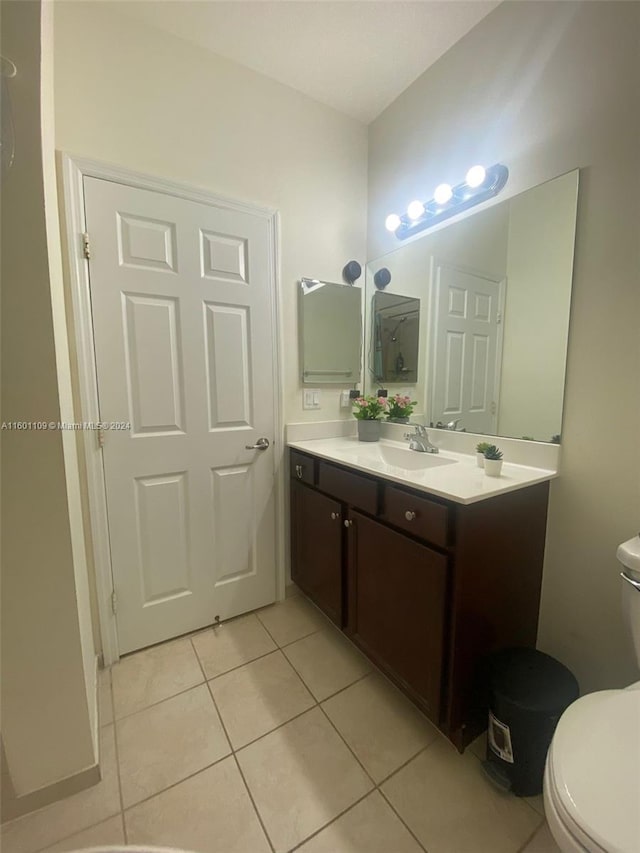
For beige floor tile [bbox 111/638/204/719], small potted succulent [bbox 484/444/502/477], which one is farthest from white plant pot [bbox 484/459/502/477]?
beige floor tile [bbox 111/638/204/719]

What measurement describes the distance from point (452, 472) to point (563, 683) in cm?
69

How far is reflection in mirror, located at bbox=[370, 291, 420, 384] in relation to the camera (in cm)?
188

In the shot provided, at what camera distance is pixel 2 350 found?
0.88m

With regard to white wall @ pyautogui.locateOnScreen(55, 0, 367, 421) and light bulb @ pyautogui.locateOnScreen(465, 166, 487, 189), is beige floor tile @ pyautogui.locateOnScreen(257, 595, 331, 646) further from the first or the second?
light bulb @ pyautogui.locateOnScreen(465, 166, 487, 189)

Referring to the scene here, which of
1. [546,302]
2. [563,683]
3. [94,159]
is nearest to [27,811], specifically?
[563,683]

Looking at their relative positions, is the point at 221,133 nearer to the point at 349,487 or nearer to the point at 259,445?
the point at 259,445

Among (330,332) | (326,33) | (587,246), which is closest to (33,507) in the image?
(330,332)

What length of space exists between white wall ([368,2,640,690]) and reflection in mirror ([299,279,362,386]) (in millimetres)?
890

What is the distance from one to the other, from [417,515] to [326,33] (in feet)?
6.45

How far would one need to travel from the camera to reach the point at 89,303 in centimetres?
139

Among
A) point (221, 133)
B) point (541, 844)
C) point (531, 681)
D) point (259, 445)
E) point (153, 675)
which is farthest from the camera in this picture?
point (259, 445)

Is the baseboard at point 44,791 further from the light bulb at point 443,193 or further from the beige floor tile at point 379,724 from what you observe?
the light bulb at point 443,193

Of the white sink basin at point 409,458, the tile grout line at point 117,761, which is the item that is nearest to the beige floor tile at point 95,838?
the tile grout line at point 117,761

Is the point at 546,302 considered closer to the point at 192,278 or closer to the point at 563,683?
the point at 563,683
